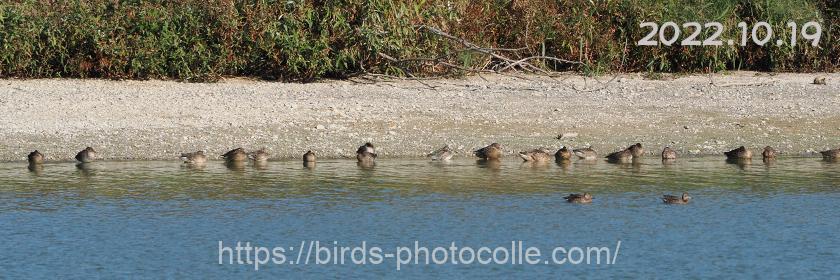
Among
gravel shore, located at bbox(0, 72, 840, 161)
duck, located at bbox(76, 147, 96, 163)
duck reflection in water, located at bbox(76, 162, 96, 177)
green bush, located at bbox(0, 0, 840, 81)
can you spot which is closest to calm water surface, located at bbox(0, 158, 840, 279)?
duck reflection in water, located at bbox(76, 162, 96, 177)

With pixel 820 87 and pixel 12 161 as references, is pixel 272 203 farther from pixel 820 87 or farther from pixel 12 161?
pixel 820 87

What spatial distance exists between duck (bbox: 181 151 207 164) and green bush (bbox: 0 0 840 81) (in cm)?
345

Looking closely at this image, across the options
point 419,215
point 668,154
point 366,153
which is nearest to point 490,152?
point 366,153

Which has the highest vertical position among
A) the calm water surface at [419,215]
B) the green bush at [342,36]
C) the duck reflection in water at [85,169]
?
the green bush at [342,36]

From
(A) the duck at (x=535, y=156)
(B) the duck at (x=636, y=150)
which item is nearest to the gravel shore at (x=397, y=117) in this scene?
(B) the duck at (x=636, y=150)

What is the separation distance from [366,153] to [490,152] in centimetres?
116

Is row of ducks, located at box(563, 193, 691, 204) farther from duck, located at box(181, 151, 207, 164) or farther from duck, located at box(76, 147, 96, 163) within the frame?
duck, located at box(76, 147, 96, 163)

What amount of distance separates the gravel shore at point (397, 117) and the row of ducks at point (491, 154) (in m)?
0.30

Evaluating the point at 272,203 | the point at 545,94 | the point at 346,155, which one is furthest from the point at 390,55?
the point at 272,203

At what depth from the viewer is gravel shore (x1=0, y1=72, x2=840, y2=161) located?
14.1 m

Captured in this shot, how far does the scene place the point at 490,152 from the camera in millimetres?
13727

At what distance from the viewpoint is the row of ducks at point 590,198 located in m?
11.5

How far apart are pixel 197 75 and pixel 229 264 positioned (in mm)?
7665

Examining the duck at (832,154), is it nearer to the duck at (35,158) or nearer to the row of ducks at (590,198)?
the row of ducks at (590,198)
